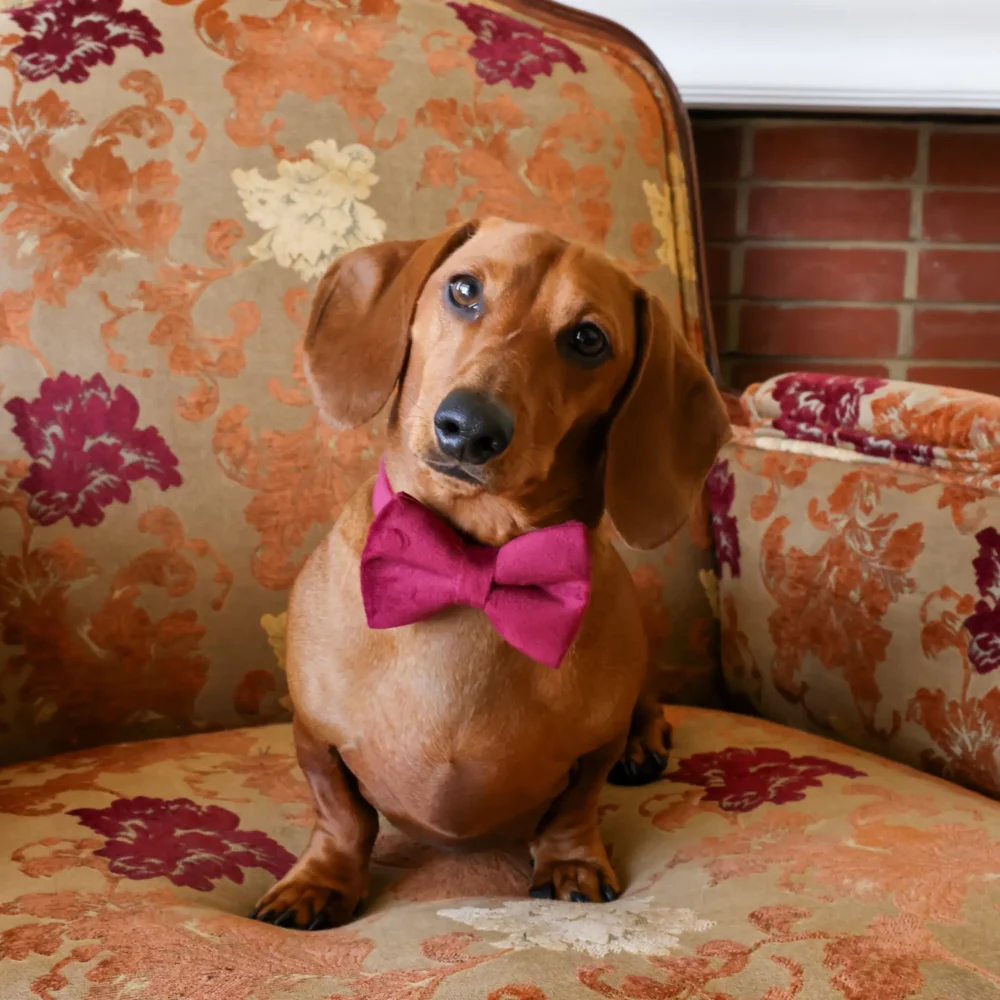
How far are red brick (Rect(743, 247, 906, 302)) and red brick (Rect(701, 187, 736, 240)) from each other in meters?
0.05

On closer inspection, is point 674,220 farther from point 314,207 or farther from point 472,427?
point 472,427

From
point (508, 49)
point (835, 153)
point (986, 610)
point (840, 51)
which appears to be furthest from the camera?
point (835, 153)

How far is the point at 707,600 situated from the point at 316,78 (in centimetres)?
73

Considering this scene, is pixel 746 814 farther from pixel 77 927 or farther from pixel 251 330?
pixel 251 330

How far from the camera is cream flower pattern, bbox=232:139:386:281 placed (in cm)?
111

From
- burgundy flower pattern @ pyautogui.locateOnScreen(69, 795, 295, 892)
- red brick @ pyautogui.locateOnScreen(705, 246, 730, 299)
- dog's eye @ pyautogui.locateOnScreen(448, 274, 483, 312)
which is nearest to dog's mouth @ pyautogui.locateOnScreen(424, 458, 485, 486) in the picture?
dog's eye @ pyautogui.locateOnScreen(448, 274, 483, 312)

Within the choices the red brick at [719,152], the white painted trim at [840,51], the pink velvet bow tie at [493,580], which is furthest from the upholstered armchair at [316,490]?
the red brick at [719,152]

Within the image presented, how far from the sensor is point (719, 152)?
1.75 meters

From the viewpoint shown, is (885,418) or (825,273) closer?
(885,418)

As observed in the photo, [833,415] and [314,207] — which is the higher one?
Result: [314,207]

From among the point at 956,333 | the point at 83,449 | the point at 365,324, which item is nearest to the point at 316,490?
the point at 83,449

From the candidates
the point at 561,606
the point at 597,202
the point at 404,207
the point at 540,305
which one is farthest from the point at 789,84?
the point at 561,606

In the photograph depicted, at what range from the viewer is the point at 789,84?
157 centimetres

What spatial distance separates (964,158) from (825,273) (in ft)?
0.92
